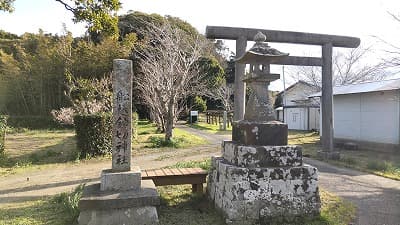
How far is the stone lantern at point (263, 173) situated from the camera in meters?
4.68

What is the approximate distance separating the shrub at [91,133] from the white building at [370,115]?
35.5ft

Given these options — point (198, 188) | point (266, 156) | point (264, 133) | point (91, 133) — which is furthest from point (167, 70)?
point (266, 156)

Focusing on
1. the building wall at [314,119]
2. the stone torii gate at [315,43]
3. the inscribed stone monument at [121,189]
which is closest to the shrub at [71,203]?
the inscribed stone monument at [121,189]

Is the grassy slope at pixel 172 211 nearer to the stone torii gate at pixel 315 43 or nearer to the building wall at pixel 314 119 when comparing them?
the stone torii gate at pixel 315 43

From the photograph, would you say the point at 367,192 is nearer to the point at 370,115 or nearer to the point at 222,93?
the point at 370,115

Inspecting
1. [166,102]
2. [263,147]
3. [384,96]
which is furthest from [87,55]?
[263,147]

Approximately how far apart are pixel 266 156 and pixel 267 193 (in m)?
0.54

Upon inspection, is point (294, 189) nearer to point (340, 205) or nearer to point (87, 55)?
point (340, 205)

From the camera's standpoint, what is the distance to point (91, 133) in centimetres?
1158

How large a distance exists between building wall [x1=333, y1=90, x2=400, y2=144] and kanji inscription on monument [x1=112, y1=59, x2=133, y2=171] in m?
11.6

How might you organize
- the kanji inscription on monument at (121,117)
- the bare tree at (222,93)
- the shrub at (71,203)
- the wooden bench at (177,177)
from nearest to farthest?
1. the shrub at (71,203)
2. the kanji inscription on monument at (121,117)
3. the wooden bench at (177,177)
4. the bare tree at (222,93)

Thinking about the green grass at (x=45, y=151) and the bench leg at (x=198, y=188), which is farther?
the green grass at (x=45, y=151)

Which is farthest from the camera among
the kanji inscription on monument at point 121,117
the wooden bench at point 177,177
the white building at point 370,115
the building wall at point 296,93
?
the building wall at point 296,93

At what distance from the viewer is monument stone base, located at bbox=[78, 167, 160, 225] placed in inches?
174
